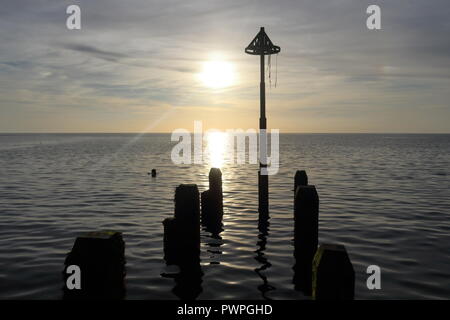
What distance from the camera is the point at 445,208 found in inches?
788

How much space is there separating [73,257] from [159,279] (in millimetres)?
4759

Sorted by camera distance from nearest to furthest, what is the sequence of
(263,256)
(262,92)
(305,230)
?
(305,230) → (263,256) → (262,92)

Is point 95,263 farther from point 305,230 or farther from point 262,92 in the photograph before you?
point 262,92

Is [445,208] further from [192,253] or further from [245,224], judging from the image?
[192,253]

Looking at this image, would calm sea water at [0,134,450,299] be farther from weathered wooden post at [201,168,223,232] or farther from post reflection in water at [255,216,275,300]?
weathered wooden post at [201,168,223,232]

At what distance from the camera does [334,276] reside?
18.4 ft

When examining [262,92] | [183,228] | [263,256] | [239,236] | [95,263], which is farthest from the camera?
[262,92]

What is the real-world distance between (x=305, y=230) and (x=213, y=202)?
610cm

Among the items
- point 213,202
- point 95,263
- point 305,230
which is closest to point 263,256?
point 305,230

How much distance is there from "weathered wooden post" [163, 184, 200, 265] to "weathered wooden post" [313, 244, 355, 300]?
222 inches

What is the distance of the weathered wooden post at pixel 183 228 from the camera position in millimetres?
10766

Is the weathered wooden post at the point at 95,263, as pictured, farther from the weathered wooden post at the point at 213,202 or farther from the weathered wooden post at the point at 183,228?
the weathered wooden post at the point at 213,202

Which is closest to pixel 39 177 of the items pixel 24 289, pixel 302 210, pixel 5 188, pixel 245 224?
pixel 5 188

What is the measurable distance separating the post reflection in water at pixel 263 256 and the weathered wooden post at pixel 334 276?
3.71 metres
